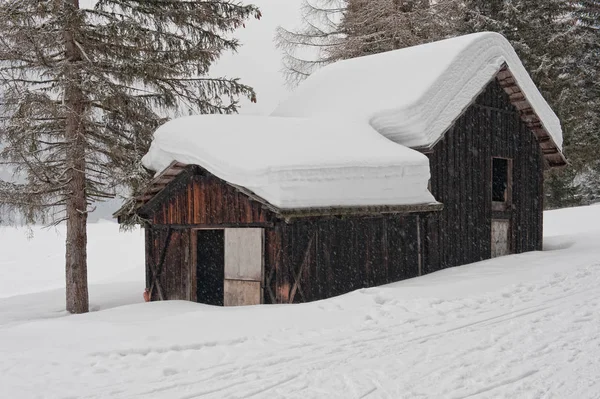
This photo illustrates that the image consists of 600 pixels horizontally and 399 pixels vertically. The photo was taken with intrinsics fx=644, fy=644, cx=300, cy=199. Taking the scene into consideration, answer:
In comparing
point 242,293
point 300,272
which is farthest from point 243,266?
point 300,272

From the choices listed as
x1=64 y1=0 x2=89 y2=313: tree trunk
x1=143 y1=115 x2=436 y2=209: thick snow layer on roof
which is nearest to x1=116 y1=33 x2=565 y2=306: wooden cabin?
x1=143 y1=115 x2=436 y2=209: thick snow layer on roof

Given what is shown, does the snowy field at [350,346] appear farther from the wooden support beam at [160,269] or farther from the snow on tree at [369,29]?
the snow on tree at [369,29]

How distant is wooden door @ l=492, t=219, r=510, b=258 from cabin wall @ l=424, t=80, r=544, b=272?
0.16 meters

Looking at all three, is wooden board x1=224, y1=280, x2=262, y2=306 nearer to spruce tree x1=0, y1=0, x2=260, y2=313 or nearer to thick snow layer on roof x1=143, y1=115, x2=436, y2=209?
thick snow layer on roof x1=143, y1=115, x2=436, y2=209

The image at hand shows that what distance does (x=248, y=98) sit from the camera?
16.7 metres

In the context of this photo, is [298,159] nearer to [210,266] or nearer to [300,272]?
[300,272]

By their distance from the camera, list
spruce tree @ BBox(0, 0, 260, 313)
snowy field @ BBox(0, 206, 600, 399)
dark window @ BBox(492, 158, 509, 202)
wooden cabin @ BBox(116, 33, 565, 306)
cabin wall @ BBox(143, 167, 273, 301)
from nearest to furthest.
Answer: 1. snowy field @ BBox(0, 206, 600, 399)
2. wooden cabin @ BBox(116, 33, 565, 306)
3. cabin wall @ BBox(143, 167, 273, 301)
4. spruce tree @ BBox(0, 0, 260, 313)
5. dark window @ BBox(492, 158, 509, 202)

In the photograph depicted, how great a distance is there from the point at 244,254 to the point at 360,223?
2.52 m

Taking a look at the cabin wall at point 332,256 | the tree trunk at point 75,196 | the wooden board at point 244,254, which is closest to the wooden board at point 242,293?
the wooden board at point 244,254

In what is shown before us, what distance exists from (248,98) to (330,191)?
5220mm

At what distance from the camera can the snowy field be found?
6727 millimetres

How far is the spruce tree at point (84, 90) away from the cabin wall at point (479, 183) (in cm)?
633

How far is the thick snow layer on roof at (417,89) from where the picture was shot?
15484 millimetres

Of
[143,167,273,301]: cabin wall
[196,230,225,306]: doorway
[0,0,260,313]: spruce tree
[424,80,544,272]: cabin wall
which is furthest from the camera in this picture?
[196,230,225,306]: doorway
